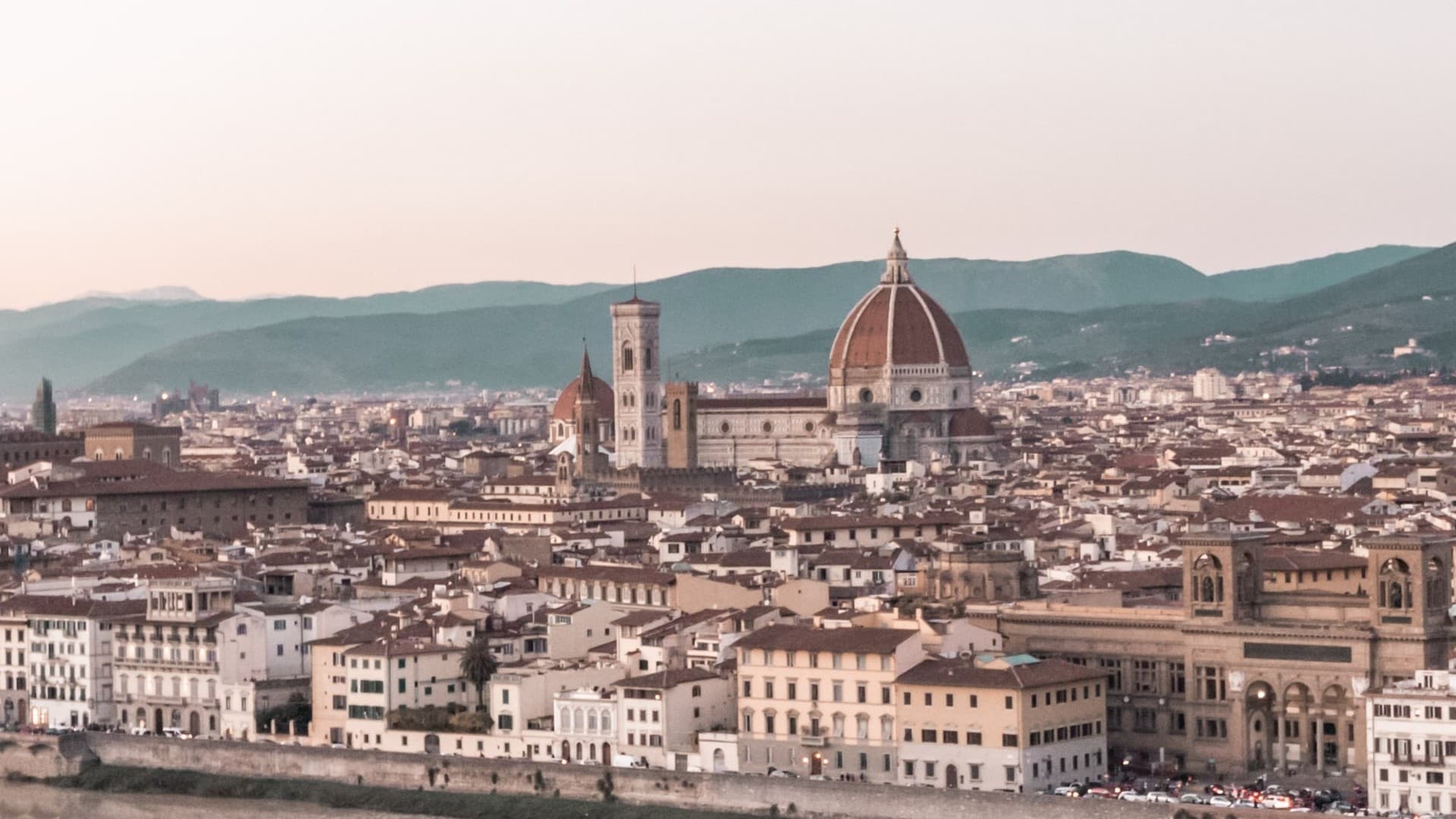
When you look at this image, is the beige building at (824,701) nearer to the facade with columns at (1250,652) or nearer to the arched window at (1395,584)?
the facade with columns at (1250,652)

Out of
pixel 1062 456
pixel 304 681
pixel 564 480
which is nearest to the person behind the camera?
pixel 304 681

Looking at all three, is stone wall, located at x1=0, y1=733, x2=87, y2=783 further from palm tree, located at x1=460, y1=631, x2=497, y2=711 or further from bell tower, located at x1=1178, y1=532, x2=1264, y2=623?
bell tower, located at x1=1178, y1=532, x2=1264, y2=623

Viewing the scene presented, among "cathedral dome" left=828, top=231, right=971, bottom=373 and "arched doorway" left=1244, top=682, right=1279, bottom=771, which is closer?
"arched doorway" left=1244, top=682, right=1279, bottom=771

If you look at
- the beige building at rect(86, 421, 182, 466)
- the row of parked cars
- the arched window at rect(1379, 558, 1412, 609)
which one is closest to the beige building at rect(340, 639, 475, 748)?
the row of parked cars

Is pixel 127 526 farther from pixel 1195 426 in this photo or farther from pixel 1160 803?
pixel 1195 426

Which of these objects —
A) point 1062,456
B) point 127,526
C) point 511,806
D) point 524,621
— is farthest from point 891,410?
point 511,806

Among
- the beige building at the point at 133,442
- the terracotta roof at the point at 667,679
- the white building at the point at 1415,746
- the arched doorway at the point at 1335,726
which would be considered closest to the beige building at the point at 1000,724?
the arched doorway at the point at 1335,726
